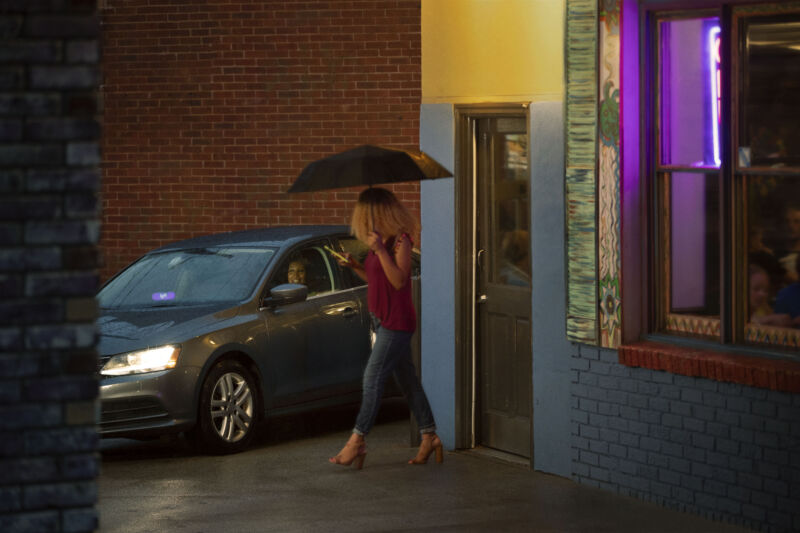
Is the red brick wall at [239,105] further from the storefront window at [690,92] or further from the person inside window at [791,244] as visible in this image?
the person inside window at [791,244]

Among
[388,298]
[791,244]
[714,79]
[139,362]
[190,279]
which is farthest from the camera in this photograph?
[190,279]

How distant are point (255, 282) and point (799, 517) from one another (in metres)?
4.93

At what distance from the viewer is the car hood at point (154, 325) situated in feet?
33.4

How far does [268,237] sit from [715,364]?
483cm

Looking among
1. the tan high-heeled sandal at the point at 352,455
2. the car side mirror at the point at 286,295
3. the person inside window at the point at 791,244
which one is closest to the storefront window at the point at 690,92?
the person inside window at the point at 791,244

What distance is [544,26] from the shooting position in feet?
29.8

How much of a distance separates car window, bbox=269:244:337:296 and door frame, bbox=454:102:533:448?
5.80 feet

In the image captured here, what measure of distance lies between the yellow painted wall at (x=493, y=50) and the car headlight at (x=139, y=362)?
252cm

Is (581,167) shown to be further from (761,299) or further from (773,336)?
(773,336)

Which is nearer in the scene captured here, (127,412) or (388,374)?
(388,374)

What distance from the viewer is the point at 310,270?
37.7 ft

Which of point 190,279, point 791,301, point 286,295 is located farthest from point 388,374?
point 791,301

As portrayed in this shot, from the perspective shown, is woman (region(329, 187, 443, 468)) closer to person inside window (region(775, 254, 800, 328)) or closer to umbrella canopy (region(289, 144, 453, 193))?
umbrella canopy (region(289, 144, 453, 193))

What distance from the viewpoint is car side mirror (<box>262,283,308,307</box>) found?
35.4ft
